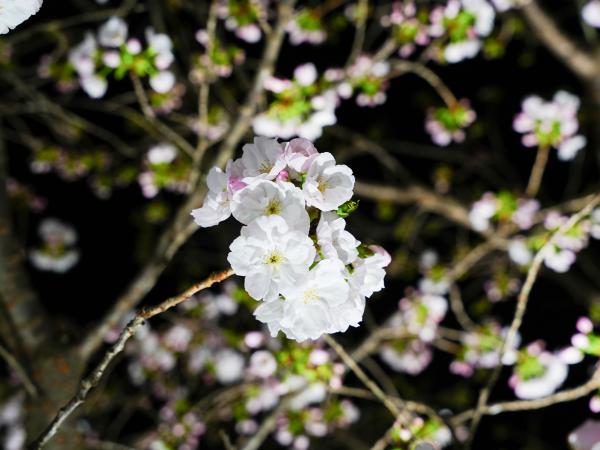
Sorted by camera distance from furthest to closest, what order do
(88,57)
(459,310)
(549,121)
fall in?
1. (459,310)
2. (549,121)
3. (88,57)

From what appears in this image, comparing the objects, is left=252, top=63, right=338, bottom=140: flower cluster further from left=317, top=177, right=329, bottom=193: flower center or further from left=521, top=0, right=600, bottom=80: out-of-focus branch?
left=521, top=0, right=600, bottom=80: out-of-focus branch

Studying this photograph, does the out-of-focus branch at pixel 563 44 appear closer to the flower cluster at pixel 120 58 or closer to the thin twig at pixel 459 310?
the thin twig at pixel 459 310

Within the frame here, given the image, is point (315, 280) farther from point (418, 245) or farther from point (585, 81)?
point (418, 245)

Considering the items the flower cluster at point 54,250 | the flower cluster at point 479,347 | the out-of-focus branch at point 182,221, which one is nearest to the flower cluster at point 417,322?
the flower cluster at point 479,347

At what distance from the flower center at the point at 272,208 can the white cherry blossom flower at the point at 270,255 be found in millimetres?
45

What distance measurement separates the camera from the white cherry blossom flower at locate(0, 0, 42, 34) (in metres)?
1.16

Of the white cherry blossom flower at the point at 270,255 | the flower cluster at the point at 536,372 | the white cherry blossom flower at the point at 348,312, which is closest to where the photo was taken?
the white cherry blossom flower at the point at 270,255

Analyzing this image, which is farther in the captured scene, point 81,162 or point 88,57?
point 81,162

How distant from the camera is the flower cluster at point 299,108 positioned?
7.35ft

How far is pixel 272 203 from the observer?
3.57ft

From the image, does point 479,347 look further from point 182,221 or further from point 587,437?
point 182,221

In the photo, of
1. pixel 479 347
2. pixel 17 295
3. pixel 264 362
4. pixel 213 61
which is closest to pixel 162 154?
pixel 213 61

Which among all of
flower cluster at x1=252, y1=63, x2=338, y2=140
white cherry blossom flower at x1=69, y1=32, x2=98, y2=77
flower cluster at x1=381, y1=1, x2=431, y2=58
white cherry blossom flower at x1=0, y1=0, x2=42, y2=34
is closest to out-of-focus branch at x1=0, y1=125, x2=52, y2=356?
white cherry blossom flower at x1=69, y1=32, x2=98, y2=77

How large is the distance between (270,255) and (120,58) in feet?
4.60
